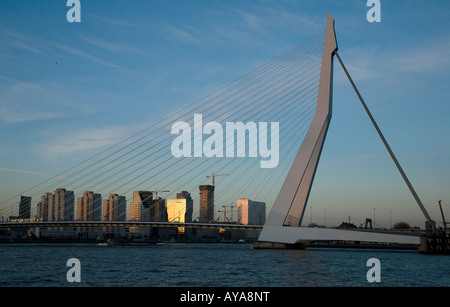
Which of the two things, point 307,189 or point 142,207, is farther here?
point 142,207

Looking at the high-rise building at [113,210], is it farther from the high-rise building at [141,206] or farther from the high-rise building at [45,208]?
the high-rise building at [45,208]

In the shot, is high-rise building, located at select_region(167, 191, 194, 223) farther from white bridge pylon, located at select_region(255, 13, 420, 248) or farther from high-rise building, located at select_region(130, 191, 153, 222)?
white bridge pylon, located at select_region(255, 13, 420, 248)

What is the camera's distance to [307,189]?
36938mm

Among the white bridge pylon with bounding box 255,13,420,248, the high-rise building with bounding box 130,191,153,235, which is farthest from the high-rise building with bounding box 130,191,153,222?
the white bridge pylon with bounding box 255,13,420,248

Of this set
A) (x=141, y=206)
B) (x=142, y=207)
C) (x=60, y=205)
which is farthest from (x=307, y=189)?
(x=60, y=205)

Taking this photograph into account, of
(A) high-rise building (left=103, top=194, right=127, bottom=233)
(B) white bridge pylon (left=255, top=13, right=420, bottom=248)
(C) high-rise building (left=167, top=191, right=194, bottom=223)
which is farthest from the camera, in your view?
(A) high-rise building (left=103, top=194, right=127, bottom=233)

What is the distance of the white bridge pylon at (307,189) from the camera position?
3622 cm

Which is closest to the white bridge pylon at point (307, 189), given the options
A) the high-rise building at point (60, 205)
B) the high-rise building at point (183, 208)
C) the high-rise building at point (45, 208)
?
the high-rise building at point (183, 208)

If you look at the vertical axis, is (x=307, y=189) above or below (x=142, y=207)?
below

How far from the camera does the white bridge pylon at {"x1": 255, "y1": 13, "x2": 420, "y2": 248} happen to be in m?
36.2

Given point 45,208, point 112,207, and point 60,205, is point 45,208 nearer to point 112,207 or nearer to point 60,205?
point 60,205
